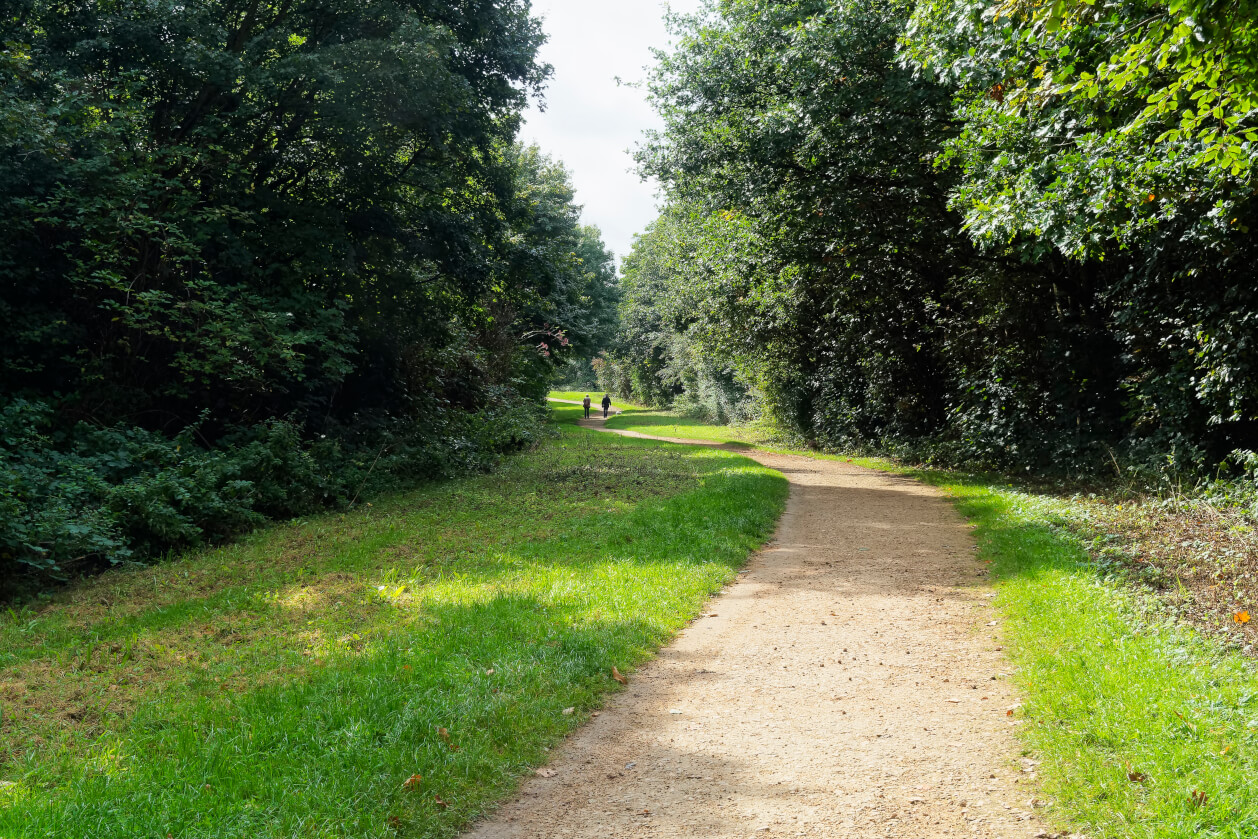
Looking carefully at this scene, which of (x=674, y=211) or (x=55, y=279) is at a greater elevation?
(x=674, y=211)

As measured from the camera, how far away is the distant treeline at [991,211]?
673 cm

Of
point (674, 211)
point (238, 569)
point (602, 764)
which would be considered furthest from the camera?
point (674, 211)

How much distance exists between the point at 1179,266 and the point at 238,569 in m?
12.8

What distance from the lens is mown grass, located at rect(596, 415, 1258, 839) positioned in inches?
126

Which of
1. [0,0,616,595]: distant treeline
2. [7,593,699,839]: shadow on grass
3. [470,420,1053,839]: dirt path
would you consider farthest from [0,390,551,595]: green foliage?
[470,420,1053,839]: dirt path

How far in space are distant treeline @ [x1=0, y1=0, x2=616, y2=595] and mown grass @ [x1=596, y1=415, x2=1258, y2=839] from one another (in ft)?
29.3

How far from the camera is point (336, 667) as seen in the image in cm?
516

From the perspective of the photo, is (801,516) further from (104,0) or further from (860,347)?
(104,0)

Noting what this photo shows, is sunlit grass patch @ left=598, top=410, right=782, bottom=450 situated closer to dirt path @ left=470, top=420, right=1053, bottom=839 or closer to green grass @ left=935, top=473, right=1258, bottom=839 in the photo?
dirt path @ left=470, top=420, right=1053, bottom=839

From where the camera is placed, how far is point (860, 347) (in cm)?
1933

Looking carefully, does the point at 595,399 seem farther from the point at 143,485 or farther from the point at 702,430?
the point at 143,485

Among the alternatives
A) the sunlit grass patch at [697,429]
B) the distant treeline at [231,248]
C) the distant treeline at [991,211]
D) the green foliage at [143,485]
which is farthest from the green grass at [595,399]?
the green foliage at [143,485]

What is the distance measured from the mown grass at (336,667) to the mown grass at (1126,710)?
2614 millimetres

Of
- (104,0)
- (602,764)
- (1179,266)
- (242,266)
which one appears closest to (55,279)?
(242,266)
